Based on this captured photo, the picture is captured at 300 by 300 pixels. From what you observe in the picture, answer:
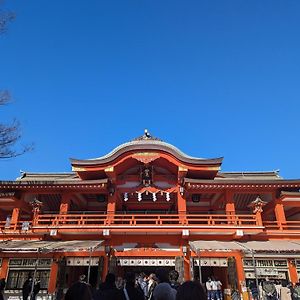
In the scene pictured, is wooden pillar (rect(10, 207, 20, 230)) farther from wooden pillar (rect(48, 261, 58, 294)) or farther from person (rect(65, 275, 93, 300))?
person (rect(65, 275, 93, 300))

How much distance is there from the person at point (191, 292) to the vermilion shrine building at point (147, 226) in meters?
11.3

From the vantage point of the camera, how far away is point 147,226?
54.9ft

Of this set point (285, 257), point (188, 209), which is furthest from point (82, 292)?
point (188, 209)

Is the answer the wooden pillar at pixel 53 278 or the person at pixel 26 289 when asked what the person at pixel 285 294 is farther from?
the person at pixel 26 289

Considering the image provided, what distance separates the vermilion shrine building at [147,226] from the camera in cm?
1551

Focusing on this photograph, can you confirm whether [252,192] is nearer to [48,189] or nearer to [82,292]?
Result: [48,189]

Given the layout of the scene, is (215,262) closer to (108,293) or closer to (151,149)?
(151,149)

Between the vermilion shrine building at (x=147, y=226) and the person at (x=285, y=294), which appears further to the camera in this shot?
the vermilion shrine building at (x=147, y=226)

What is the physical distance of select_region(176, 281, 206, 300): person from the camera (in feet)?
9.36

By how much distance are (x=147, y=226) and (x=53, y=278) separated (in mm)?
5519

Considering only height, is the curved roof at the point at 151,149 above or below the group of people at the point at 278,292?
above

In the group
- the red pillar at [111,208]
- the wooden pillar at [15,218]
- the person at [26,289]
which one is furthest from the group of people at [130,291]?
the wooden pillar at [15,218]

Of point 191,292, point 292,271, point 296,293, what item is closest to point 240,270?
point 292,271

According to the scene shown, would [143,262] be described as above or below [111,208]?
below
